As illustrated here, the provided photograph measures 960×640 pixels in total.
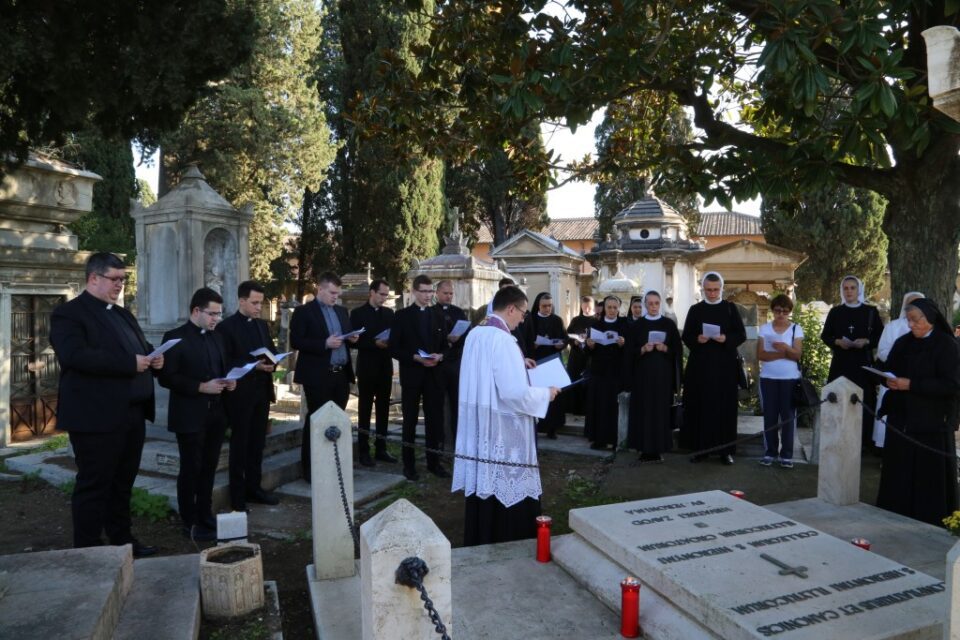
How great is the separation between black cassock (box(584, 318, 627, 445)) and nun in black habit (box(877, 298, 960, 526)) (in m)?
3.35

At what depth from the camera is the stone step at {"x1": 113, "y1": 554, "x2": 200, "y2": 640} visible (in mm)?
3461

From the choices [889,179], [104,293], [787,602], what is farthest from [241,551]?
[889,179]

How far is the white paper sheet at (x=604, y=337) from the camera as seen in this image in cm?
827

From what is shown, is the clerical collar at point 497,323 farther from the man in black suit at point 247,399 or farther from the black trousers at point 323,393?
the black trousers at point 323,393

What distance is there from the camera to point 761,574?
376 centimetres

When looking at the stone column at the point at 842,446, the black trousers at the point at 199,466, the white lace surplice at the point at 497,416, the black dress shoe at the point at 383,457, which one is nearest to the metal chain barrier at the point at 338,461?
the white lace surplice at the point at 497,416

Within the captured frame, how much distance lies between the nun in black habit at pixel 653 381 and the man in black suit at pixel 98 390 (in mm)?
5074

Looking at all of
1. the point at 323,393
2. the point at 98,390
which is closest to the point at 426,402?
the point at 323,393

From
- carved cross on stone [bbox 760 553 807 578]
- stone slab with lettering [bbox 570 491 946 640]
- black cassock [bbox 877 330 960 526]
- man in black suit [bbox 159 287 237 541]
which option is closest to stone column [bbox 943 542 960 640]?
stone slab with lettering [bbox 570 491 946 640]

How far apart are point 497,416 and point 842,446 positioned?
3.05 m

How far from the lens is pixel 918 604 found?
346 centimetres

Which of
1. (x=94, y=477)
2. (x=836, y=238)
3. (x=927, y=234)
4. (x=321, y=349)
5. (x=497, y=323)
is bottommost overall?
(x=94, y=477)

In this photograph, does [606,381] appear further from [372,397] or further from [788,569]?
[788,569]

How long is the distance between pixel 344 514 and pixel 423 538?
205cm
